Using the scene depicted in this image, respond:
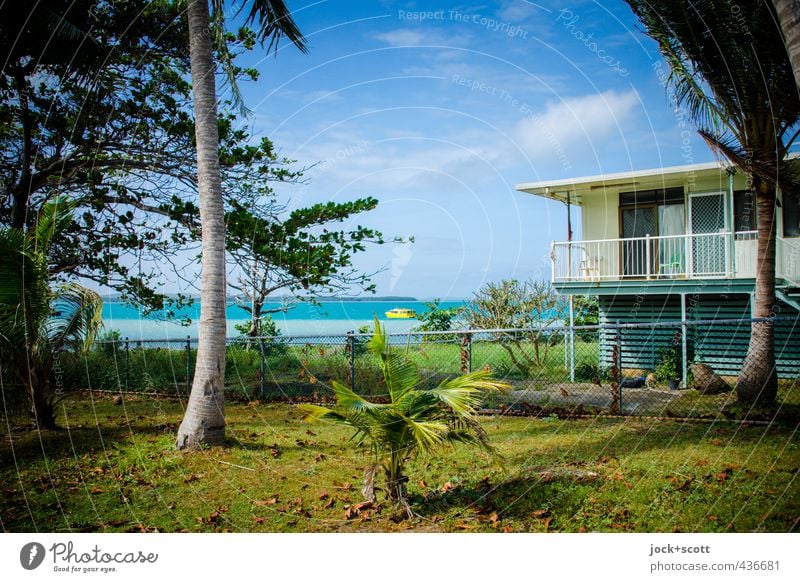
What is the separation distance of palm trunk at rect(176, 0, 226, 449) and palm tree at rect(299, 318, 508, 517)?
2.30 metres

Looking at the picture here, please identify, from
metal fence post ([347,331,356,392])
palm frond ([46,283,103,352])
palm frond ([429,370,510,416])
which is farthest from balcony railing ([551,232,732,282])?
palm frond ([46,283,103,352])

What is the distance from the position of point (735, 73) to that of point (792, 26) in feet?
9.50

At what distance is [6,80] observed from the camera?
24.1 ft

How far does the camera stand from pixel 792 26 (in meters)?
3.40

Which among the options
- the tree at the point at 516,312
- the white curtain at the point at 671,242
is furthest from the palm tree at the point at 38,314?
the white curtain at the point at 671,242

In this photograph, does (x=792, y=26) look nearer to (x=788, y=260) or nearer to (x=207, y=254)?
(x=207, y=254)

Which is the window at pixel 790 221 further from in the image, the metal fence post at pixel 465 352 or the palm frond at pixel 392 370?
the palm frond at pixel 392 370

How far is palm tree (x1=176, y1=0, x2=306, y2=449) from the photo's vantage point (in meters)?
5.70

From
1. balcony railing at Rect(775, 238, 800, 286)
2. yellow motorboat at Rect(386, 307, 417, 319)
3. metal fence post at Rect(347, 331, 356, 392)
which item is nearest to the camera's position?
metal fence post at Rect(347, 331, 356, 392)

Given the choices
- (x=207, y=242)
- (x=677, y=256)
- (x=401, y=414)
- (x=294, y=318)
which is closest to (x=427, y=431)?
(x=401, y=414)

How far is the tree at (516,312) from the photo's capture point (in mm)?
9525

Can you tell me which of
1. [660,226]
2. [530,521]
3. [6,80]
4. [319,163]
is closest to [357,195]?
[319,163]

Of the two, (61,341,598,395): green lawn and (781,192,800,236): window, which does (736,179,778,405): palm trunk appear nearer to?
(61,341,598,395): green lawn

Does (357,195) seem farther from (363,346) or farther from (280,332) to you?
(280,332)
